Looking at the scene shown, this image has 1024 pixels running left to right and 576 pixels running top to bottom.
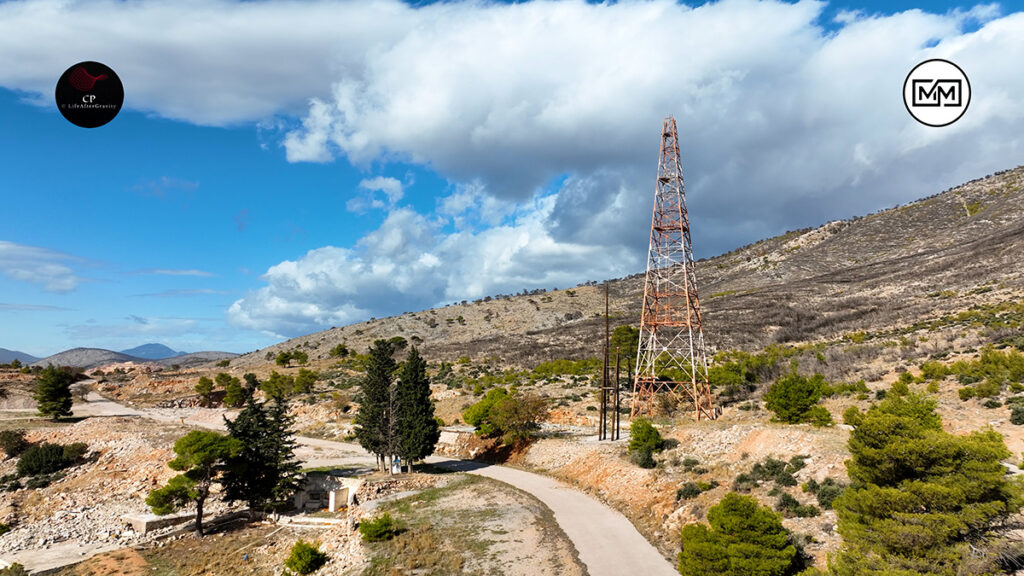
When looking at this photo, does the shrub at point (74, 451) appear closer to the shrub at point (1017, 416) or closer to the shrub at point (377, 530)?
the shrub at point (377, 530)

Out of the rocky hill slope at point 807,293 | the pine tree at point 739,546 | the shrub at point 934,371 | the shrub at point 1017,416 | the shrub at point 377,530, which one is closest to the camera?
the pine tree at point 739,546

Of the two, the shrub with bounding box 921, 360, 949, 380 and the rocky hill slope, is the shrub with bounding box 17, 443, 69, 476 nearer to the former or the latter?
the rocky hill slope

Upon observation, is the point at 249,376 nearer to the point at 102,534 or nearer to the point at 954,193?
the point at 102,534

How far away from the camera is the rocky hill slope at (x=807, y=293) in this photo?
6496 centimetres

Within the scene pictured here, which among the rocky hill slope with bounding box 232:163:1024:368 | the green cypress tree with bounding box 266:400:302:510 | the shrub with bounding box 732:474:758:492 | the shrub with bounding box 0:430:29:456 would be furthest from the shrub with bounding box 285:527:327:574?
the rocky hill slope with bounding box 232:163:1024:368

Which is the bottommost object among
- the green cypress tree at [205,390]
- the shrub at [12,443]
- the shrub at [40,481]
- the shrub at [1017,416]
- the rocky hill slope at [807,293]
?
the shrub at [40,481]

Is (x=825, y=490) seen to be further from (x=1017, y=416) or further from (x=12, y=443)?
(x=12, y=443)

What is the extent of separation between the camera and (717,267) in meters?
133

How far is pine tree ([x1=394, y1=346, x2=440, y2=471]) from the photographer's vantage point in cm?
3947

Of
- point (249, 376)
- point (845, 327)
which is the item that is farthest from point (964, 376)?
point (249, 376)

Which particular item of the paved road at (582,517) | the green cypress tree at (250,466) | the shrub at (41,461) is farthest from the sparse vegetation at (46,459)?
the green cypress tree at (250,466)

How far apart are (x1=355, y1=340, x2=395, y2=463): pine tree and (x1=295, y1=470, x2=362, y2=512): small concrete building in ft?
10.4

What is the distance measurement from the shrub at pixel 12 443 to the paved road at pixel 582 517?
24925mm

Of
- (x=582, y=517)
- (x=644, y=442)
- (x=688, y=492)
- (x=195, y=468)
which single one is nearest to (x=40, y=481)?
(x=195, y=468)
